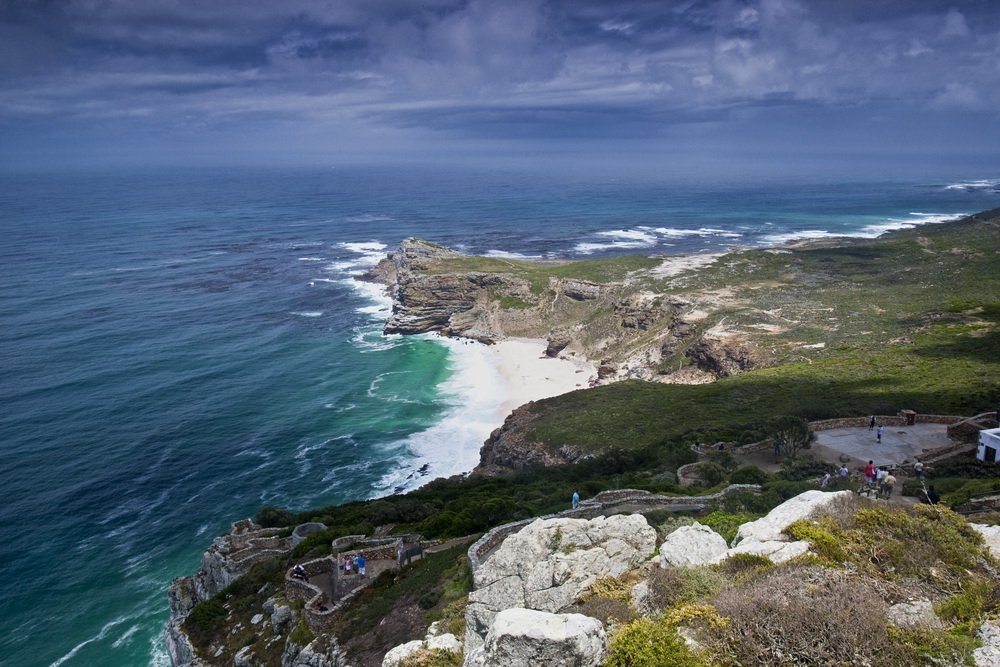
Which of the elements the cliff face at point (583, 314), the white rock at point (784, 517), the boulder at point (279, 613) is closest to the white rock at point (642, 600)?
the white rock at point (784, 517)

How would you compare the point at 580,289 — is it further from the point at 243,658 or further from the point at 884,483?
the point at 243,658

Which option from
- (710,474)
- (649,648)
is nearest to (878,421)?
(710,474)

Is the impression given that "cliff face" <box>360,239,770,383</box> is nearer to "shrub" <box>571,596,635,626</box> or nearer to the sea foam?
the sea foam

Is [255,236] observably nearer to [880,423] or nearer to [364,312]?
[364,312]

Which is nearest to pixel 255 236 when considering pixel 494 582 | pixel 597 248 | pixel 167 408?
pixel 597 248

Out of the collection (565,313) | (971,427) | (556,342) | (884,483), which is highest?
(884,483)

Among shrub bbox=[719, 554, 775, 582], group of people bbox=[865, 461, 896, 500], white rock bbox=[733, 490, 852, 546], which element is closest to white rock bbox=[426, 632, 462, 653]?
shrub bbox=[719, 554, 775, 582]
